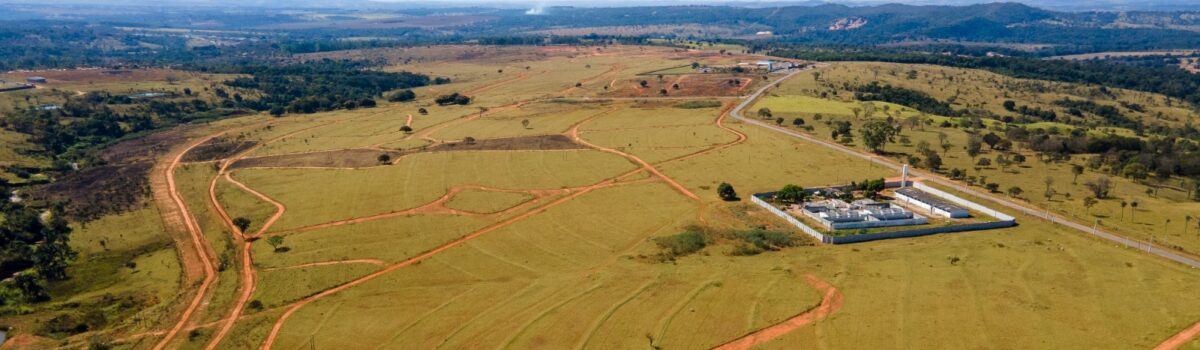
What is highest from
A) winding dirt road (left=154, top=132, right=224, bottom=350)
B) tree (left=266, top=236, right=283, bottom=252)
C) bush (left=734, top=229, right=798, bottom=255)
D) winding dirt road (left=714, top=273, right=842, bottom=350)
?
bush (left=734, top=229, right=798, bottom=255)

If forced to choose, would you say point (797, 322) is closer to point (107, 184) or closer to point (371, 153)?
point (371, 153)

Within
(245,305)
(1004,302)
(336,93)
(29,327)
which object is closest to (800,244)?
(1004,302)

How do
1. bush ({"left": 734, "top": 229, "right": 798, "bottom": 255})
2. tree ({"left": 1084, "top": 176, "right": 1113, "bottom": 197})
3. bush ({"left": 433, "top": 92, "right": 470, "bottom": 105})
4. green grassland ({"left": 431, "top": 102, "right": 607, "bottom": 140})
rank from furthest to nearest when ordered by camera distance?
bush ({"left": 433, "top": 92, "right": 470, "bottom": 105}), green grassland ({"left": 431, "top": 102, "right": 607, "bottom": 140}), tree ({"left": 1084, "top": 176, "right": 1113, "bottom": 197}), bush ({"left": 734, "top": 229, "right": 798, "bottom": 255})

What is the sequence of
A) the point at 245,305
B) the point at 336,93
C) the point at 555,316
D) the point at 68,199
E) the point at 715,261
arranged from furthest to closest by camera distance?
the point at 336,93 → the point at 68,199 → the point at 715,261 → the point at 245,305 → the point at 555,316

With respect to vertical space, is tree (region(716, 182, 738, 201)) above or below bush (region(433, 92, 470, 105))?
below

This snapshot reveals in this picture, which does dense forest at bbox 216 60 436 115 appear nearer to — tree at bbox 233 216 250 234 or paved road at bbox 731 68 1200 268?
tree at bbox 233 216 250 234

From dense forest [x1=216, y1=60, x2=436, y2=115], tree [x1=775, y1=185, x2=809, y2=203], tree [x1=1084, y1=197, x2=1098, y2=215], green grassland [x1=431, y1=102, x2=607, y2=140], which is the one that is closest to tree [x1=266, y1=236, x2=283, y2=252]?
tree [x1=775, y1=185, x2=809, y2=203]

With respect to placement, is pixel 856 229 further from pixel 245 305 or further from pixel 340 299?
pixel 245 305

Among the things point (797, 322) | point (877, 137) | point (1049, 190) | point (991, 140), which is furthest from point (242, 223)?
point (991, 140)
